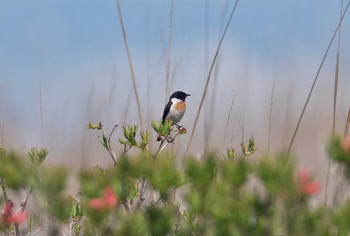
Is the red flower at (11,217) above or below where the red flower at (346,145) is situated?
below

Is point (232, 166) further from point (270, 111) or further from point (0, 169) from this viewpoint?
point (270, 111)

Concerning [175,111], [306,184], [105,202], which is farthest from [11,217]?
[175,111]

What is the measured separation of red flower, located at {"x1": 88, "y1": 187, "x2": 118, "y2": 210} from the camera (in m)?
1.57

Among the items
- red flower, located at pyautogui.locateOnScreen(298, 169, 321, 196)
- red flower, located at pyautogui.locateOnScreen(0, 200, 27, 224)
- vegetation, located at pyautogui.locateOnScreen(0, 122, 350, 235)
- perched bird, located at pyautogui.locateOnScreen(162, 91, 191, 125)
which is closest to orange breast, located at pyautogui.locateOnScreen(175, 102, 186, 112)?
perched bird, located at pyautogui.locateOnScreen(162, 91, 191, 125)

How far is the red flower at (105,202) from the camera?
5.15 feet

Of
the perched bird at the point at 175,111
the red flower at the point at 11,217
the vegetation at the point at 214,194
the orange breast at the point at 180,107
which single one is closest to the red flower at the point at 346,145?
the vegetation at the point at 214,194

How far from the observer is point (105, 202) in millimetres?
1572

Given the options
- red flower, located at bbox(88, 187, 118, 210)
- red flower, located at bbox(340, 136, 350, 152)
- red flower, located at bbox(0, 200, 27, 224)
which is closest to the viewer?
red flower, located at bbox(88, 187, 118, 210)

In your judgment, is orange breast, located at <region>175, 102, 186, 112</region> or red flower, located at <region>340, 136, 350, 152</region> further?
orange breast, located at <region>175, 102, 186, 112</region>

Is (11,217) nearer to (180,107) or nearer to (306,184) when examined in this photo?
(306,184)

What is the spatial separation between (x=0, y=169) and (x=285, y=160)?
2.19 ft

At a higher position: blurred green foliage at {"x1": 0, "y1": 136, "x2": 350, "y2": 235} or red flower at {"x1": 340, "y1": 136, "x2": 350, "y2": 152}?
red flower at {"x1": 340, "y1": 136, "x2": 350, "y2": 152}

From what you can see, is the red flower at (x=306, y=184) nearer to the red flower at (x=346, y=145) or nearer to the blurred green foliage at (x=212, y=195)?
the blurred green foliage at (x=212, y=195)

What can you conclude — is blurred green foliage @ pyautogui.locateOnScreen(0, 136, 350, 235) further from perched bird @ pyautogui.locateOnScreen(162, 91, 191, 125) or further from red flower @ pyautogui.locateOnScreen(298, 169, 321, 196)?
perched bird @ pyautogui.locateOnScreen(162, 91, 191, 125)
